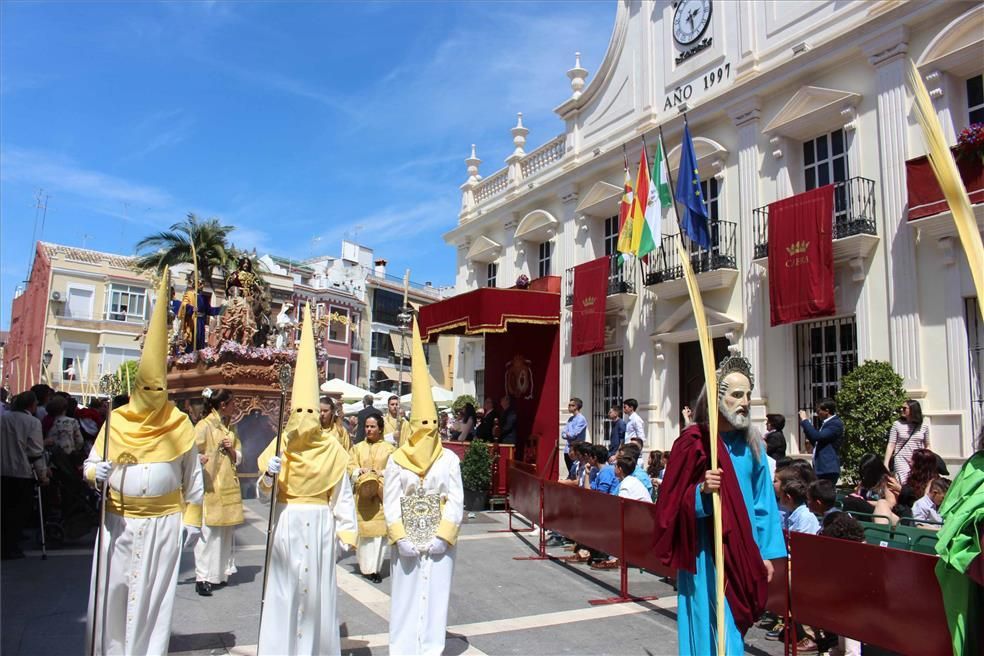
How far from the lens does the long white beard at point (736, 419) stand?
163 inches

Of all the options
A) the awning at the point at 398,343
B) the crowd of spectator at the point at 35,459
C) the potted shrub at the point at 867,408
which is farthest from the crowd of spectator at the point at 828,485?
the awning at the point at 398,343

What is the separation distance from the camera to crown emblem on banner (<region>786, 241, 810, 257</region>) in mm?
11469

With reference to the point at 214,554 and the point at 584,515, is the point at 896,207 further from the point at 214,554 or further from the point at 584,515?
the point at 214,554

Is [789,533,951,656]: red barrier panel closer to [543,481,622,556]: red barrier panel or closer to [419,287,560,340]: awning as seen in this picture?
[543,481,622,556]: red barrier panel

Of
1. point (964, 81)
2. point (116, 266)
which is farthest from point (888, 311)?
point (116, 266)

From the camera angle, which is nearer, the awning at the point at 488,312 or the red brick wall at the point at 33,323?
the awning at the point at 488,312

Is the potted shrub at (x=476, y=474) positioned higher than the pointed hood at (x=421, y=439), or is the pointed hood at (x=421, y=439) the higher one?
the pointed hood at (x=421, y=439)

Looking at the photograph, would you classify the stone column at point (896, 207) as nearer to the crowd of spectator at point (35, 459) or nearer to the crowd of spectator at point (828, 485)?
the crowd of spectator at point (828, 485)

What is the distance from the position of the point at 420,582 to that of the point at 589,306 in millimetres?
11537

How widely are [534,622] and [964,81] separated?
973 centimetres

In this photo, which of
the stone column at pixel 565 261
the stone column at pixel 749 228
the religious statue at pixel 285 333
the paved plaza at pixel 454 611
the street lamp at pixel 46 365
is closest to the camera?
the paved plaza at pixel 454 611

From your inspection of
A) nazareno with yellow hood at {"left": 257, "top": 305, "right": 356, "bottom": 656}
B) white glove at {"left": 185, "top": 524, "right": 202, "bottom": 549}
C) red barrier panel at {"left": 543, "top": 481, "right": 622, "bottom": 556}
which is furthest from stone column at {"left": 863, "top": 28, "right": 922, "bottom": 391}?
white glove at {"left": 185, "top": 524, "right": 202, "bottom": 549}

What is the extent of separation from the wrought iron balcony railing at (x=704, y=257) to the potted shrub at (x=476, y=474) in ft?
15.8

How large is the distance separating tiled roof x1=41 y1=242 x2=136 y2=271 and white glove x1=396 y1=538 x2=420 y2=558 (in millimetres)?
41724
